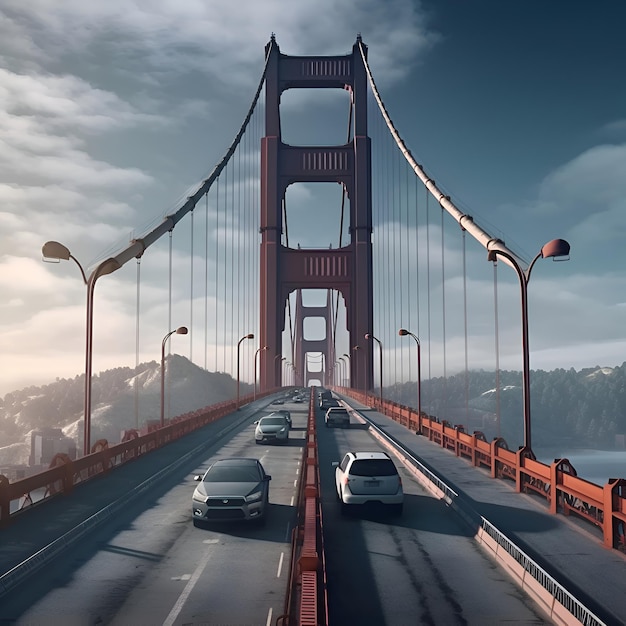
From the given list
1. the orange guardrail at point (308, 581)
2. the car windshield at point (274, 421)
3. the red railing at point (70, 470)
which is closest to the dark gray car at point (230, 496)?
the orange guardrail at point (308, 581)

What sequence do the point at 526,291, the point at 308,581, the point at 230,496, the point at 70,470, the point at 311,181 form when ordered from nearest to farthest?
the point at 308,581 < the point at 230,496 < the point at 70,470 < the point at 526,291 < the point at 311,181

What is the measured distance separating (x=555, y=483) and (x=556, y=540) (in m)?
3.09

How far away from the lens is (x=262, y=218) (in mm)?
96688

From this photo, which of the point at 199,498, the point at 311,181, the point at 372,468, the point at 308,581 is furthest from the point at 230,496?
the point at 311,181

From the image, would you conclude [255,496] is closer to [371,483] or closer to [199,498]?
[199,498]

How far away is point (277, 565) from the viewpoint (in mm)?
13297

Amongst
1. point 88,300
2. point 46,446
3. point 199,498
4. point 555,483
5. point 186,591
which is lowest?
point 46,446

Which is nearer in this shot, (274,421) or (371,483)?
(371,483)

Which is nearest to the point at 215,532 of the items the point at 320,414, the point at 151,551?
the point at 151,551

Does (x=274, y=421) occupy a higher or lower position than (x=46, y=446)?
higher

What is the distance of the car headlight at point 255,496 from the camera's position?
16266 mm

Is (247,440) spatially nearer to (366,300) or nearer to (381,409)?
(381,409)

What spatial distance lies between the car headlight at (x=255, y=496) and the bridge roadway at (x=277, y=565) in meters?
0.70

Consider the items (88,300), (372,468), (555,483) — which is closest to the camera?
(555,483)
